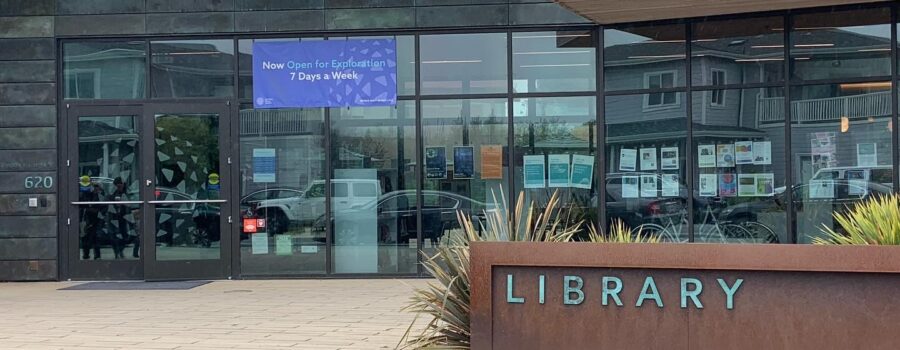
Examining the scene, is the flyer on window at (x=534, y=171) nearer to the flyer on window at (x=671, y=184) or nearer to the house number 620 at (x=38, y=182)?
the flyer on window at (x=671, y=184)

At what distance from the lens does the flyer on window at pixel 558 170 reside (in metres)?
12.9

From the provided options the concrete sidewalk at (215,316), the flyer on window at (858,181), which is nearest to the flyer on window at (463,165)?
the concrete sidewalk at (215,316)

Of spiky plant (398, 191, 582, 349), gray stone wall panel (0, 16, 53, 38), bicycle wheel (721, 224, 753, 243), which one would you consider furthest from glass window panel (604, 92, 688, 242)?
gray stone wall panel (0, 16, 53, 38)

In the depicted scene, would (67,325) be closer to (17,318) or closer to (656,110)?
(17,318)

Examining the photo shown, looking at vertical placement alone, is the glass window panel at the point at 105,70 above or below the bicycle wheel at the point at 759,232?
above

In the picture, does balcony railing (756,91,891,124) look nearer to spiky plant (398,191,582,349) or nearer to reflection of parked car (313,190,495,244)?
reflection of parked car (313,190,495,244)

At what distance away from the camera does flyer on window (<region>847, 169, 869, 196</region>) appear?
12.1m

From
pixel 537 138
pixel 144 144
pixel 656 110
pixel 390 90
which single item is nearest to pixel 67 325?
pixel 144 144

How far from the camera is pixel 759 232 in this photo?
12562 mm

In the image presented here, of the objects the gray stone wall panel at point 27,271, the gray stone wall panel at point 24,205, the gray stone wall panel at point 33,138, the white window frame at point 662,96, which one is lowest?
the gray stone wall panel at point 27,271

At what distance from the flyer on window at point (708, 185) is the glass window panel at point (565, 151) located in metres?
1.38

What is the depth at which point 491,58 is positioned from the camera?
13094 mm

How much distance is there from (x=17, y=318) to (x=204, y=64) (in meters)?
4.66

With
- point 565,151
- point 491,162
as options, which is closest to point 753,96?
point 565,151
